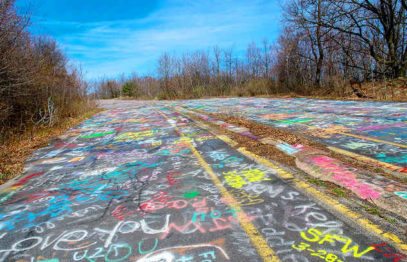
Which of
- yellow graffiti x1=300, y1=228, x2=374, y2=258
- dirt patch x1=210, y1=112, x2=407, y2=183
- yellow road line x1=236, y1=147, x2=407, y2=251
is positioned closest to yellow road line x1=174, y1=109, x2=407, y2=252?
yellow road line x1=236, y1=147, x2=407, y2=251

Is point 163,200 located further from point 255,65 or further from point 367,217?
point 255,65

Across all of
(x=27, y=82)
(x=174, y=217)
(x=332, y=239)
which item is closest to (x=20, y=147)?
(x=27, y=82)

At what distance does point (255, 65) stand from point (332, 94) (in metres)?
28.4

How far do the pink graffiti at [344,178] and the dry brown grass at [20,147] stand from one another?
6212mm

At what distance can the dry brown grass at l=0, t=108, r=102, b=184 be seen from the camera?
7.07m

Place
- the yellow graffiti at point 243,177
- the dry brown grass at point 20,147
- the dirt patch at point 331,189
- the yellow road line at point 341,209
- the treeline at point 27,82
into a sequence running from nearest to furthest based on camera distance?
the yellow road line at point 341,209 → the dirt patch at point 331,189 → the yellow graffiti at point 243,177 → the dry brown grass at point 20,147 → the treeline at point 27,82

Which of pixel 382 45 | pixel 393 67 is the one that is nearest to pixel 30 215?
pixel 393 67

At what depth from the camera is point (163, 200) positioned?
436 centimetres

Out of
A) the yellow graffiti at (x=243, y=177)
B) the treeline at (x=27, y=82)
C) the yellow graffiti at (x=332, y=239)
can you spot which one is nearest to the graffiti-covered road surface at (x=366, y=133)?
the yellow graffiti at (x=243, y=177)

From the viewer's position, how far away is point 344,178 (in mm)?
4484

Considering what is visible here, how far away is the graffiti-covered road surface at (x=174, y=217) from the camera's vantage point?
9.57 feet

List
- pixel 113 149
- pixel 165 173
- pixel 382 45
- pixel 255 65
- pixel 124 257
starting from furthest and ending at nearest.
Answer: pixel 255 65 < pixel 382 45 < pixel 113 149 < pixel 165 173 < pixel 124 257

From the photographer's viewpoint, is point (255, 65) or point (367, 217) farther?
point (255, 65)

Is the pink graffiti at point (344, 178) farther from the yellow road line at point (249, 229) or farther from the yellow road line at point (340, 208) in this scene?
the yellow road line at point (249, 229)
